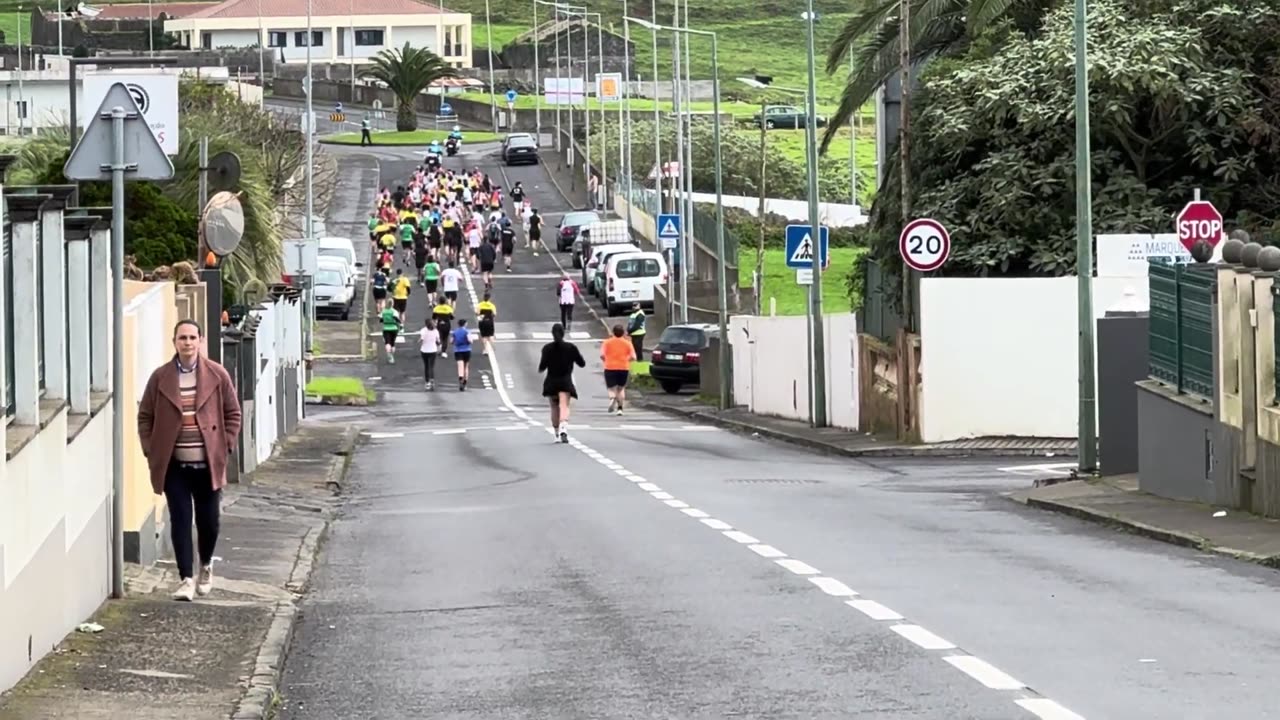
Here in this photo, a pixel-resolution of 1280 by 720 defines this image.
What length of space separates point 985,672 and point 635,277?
58624mm

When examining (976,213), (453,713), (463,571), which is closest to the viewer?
(453,713)

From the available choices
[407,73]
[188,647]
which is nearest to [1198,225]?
[188,647]

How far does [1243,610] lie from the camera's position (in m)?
13.2

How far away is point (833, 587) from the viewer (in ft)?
48.0

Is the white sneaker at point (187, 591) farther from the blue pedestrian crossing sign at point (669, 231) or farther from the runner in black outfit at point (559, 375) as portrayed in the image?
the blue pedestrian crossing sign at point (669, 231)

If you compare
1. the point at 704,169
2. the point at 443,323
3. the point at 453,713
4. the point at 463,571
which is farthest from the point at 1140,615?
the point at 704,169

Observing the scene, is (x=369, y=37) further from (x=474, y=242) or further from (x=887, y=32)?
(x=887, y=32)

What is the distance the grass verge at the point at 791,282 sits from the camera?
68812 millimetres

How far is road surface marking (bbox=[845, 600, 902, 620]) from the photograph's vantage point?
13008 millimetres

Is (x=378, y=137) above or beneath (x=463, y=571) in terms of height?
above

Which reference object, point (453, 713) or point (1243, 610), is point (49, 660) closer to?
point (453, 713)

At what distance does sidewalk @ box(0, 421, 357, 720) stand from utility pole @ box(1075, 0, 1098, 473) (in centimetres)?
888

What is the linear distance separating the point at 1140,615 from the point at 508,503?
37.3 ft

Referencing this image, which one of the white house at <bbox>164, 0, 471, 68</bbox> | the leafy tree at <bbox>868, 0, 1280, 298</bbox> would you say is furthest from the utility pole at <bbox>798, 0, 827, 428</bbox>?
the white house at <bbox>164, 0, 471, 68</bbox>
